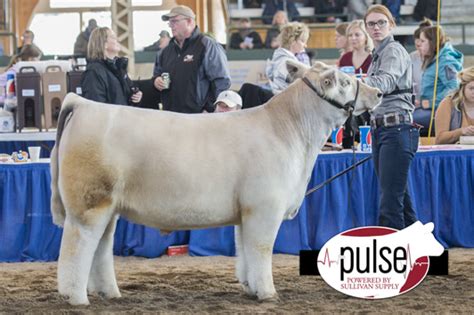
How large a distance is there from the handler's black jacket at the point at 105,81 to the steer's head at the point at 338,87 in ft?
9.61

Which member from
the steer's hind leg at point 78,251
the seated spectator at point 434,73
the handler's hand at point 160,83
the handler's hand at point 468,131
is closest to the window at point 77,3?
the seated spectator at point 434,73

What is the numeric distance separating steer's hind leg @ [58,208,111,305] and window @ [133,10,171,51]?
15842 mm

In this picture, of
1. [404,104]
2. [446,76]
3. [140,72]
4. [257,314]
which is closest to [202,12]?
[140,72]

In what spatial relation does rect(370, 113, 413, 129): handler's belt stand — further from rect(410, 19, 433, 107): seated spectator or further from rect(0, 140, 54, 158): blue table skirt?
rect(410, 19, 433, 107): seated spectator

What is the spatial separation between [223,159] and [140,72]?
1132cm

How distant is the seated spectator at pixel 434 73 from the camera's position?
1105 cm

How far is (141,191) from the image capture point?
593 cm

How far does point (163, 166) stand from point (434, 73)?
5.94m

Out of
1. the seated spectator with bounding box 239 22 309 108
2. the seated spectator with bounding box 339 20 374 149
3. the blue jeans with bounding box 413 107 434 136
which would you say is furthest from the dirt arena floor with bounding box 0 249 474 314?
the blue jeans with bounding box 413 107 434 136

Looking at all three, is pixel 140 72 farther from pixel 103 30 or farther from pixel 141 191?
pixel 141 191

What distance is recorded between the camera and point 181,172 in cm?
594

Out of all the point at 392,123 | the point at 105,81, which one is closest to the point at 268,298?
the point at 392,123

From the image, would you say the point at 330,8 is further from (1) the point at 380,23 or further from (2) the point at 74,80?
(1) the point at 380,23

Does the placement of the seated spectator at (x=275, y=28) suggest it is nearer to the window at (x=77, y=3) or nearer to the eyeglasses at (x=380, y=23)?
the window at (x=77, y=3)
